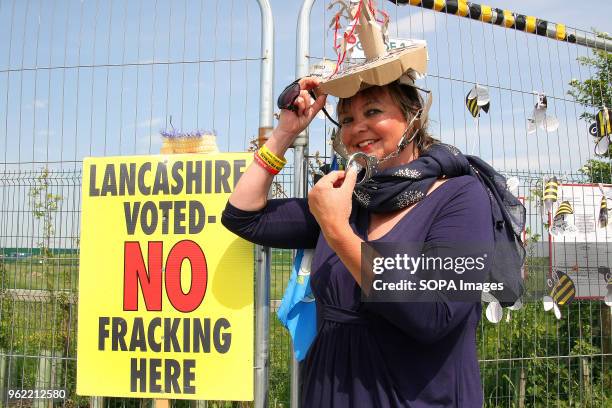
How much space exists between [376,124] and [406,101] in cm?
13

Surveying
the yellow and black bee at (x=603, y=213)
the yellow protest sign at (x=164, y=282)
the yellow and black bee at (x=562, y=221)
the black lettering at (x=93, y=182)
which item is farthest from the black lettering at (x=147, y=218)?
the yellow and black bee at (x=603, y=213)

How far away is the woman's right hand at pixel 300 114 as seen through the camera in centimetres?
214

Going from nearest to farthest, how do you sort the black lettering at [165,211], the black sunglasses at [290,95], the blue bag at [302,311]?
the black sunglasses at [290,95]
the blue bag at [302,311]
the black lettering at [165,211]

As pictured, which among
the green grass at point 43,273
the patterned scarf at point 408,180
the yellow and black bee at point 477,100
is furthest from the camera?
the green grass at point 43,273

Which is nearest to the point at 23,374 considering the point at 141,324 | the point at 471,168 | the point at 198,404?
the point at 198,404

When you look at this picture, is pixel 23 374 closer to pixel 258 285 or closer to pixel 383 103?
pixel 258 285

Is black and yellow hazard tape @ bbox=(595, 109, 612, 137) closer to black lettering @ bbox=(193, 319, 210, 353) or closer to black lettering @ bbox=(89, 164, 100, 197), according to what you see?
black lettering @ bbox=(193, 319, 210, 353)

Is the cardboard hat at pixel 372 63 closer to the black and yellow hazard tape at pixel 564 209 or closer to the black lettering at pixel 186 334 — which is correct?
the black lettering at pixel 186 334

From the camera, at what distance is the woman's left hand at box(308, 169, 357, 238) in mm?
1479

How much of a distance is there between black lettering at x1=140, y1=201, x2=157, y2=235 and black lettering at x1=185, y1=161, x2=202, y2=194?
0.66ft

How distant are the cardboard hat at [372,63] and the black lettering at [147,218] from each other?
1.20 metres

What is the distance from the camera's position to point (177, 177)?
260 centimetres

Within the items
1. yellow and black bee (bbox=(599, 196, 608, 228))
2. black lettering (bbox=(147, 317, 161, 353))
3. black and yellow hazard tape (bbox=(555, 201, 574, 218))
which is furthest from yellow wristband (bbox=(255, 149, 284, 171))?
yellow and black bee (bbox=(599, 196, 608, 228))

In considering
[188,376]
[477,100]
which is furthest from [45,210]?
[477,100]
